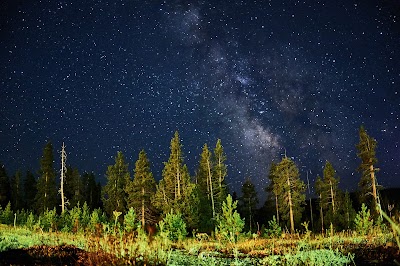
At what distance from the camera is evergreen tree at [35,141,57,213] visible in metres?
50.0

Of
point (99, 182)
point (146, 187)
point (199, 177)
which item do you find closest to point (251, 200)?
point (199, 177)

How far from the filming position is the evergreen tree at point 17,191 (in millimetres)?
65150

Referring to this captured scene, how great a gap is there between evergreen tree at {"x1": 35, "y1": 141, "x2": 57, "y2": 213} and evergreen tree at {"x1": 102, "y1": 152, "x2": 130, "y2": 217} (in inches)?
284

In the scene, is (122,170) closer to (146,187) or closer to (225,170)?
(146,187)

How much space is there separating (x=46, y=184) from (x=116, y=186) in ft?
32.9

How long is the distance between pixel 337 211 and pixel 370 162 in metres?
11.1

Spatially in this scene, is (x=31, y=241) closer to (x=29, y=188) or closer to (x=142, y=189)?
(x=142, y=189)

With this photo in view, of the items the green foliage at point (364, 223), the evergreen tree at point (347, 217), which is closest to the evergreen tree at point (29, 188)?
the evergreen tree at point (347, 217)

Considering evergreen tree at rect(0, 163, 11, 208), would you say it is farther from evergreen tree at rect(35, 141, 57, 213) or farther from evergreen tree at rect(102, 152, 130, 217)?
evergreen tree at rect(102, 152, 130, 217)

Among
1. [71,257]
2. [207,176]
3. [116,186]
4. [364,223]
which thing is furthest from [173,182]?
[71,257]

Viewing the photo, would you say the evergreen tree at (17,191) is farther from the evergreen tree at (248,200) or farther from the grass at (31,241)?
the grass at (31,241)

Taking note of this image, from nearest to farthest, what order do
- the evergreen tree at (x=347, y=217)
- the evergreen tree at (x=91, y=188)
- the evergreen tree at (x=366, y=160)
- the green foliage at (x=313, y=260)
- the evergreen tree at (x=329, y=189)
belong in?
the green foliage at (x=313, y=260)
the evergreen tree at (x=366, y=160)
the evergreen tree at (x=347, y=217)
the evergreen tree at (x=329, y=189)
the evergreen tree at (x=91, y=188)

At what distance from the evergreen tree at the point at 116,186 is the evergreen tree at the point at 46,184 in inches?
284

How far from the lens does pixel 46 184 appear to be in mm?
50750
